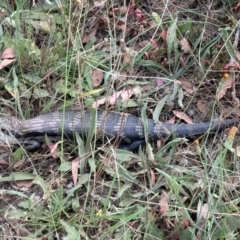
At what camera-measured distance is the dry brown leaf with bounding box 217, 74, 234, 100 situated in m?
3.82

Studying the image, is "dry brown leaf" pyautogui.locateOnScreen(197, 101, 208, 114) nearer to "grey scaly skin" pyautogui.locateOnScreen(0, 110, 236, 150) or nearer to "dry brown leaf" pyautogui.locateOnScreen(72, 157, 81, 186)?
"grey scaly skin" pyautogui.locateOnScreen(0, 110, 236, 150)

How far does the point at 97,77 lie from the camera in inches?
155

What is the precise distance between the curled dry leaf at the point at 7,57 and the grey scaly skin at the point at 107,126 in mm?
377

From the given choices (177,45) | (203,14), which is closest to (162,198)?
(177,45)

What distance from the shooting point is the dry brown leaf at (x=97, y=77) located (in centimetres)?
394

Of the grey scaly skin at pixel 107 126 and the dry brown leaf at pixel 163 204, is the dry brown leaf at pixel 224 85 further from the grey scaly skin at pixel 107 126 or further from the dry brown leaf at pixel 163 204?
the dry brown leaf at pixel 163 204

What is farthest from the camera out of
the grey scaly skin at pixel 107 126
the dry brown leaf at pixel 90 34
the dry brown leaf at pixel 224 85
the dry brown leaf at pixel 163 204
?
the dry brown leaf at pixel 90 34

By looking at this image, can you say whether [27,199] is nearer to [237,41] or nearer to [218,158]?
[218,158]

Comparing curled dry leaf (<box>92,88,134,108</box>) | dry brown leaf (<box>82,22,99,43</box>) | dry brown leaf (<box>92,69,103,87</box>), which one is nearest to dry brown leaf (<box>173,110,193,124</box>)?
curled dry leaf (<box>92,88,134,108</box>)

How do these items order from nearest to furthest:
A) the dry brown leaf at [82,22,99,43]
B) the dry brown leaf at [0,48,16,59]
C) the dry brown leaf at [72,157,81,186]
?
the dry brown leaf at [72,157,81,186] → the dry brown leaf at [0,48,16,59] → the dry brown leaf at [82,22,99,43]

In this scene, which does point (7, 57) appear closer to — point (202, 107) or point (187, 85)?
point (187, 85)

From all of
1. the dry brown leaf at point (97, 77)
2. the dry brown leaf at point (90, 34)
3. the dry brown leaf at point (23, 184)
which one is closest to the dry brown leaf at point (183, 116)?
the dry brown leaf at point (97, 77)

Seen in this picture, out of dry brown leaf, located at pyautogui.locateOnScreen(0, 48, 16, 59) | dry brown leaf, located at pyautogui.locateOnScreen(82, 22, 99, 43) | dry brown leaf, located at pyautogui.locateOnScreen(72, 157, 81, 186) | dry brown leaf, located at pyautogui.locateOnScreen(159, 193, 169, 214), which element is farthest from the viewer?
dry brown leaf, located at pyautogui.locateOnScreen(82, 22, 99, 43)

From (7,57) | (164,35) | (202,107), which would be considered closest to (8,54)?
(7,57)
